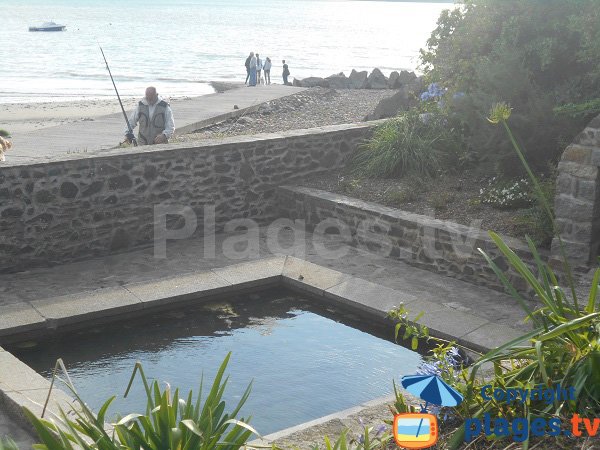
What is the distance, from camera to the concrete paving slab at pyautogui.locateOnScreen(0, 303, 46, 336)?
24.0 feet

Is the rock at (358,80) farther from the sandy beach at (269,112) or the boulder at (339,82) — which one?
the sandy beach at (269,112)

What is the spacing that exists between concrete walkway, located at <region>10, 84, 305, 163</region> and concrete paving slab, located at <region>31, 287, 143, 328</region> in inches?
75.1

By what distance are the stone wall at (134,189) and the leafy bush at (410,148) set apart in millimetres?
450

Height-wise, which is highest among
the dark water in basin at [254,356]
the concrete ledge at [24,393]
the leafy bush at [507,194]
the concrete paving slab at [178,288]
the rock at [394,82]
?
the leafy bush at [507,194]

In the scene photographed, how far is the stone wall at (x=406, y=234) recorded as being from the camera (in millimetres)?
8602

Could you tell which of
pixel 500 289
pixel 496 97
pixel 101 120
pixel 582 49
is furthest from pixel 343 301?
pixel 101 120

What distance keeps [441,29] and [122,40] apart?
81826mm

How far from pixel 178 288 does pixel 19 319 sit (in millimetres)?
1527

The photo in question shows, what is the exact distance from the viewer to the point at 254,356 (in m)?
6.97

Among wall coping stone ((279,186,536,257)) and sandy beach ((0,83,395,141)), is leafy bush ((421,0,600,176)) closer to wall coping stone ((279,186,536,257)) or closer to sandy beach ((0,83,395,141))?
wall coping stone ((279,186,536,257))

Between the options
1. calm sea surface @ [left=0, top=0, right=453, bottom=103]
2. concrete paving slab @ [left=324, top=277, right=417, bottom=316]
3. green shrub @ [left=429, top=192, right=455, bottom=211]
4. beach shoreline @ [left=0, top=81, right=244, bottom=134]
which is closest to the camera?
concrete paving slab @ [left=324, top=277, right=417, bottom=316]

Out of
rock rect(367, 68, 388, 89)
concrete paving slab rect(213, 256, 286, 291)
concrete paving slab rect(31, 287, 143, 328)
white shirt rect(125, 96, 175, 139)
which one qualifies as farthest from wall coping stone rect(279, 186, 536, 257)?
rock rect(367, 68, 388, 89)

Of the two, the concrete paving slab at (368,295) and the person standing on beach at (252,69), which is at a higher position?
the person standing on beach at (252,69)

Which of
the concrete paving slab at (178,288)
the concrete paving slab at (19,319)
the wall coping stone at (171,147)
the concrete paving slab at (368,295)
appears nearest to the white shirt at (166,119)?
the wall coping stone at (171,147)
